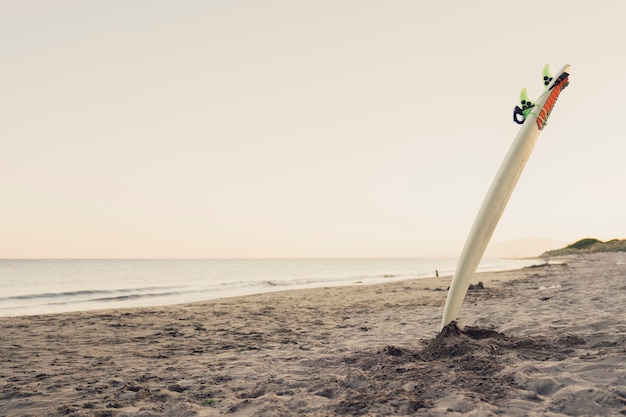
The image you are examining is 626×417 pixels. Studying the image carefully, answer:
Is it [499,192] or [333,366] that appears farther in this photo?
[499,192]

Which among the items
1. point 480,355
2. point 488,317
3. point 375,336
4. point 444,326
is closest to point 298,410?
point 480,355

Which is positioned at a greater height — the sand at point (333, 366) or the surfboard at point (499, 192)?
the surfboard at point (499, 192)

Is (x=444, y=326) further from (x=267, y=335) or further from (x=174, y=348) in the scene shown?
(x=174, y=348)

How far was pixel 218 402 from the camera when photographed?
3.90 m

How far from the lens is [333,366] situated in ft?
16.2

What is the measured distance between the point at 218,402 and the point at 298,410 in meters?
0.88

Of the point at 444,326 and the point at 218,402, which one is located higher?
the point at 444,326

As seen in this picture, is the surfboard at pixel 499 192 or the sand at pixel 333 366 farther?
the surfboard at pixel 499 192

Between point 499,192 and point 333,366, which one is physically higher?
point 499,192

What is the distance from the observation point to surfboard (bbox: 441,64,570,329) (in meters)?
5.20

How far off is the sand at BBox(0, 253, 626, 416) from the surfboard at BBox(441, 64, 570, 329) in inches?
24.2

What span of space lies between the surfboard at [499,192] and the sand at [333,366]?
2.02 ft

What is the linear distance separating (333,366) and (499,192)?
9.86ft

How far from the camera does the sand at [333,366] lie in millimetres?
3520
